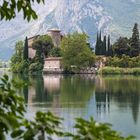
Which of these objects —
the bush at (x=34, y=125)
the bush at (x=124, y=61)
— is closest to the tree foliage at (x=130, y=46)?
the bush at (x=124, y=61)

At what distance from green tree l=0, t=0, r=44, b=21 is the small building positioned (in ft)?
247

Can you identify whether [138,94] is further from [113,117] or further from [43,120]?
[43,120]

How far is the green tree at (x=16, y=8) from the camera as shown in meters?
3.70

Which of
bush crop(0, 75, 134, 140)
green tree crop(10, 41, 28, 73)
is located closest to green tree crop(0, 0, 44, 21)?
bush crop(0, 75, 134, 140)

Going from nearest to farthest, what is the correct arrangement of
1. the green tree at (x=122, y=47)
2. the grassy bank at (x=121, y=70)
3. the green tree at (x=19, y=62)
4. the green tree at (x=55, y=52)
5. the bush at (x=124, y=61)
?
1. the grassy bank at (x=121, y=70)
2. the bush at (x=124, y=61)
3. the green tree at (x=122, y=47)
4. the green tree at (x=19, y=62)
5. the green tree at (x=55, y=52)

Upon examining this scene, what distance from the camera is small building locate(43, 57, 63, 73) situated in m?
79.4

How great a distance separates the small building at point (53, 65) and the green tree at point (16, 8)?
7518 cm

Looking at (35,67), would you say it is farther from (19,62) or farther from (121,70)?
(121,70)

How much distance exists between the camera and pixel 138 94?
35.5 m

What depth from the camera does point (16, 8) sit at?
3775 millimetres

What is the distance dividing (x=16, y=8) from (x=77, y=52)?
72.6 metres

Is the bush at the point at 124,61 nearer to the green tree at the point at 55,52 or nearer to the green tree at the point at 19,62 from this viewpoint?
the green tree at the point at 55,52

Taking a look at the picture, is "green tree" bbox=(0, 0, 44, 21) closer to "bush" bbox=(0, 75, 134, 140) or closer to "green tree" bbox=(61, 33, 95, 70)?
"bush" bbox=(0, 75, 134, 140)

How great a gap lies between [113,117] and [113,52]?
55435 millimetres
